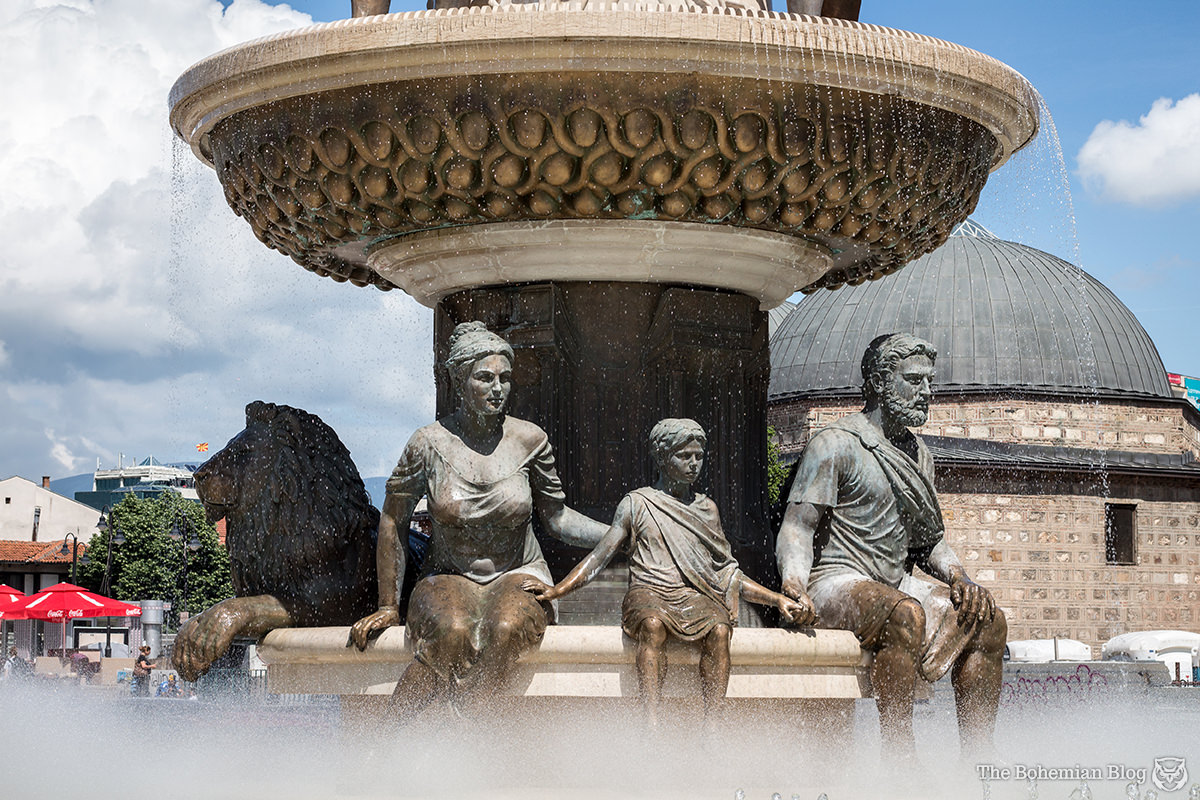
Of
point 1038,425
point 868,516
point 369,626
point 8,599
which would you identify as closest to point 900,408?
point 868,516

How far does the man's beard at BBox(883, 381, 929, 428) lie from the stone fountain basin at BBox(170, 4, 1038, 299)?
0.68 m

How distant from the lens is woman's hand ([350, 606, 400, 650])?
5.28 metres

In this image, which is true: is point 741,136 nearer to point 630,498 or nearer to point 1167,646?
point 630,498

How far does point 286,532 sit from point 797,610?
188cm

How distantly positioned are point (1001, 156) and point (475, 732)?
3.22 m

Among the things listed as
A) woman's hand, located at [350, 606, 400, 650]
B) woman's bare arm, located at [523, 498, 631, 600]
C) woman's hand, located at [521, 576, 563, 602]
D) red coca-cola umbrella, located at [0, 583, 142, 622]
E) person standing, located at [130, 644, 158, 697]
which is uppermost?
woman's bare arm, located at [523, 498, 631, 600]

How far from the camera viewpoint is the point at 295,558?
5.74 m

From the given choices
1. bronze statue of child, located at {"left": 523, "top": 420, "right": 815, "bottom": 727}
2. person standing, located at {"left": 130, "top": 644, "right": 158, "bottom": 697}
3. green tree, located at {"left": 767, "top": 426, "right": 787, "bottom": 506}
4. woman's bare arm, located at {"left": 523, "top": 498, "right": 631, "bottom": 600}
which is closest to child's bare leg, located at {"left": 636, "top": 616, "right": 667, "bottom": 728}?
bronze statue of child, located at {"left": 523, "top": 420, "right": 815, "bottom": 727}

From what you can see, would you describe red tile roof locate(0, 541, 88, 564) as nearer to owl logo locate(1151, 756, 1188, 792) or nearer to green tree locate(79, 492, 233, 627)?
green tree locate(79, 492, 233, 627)

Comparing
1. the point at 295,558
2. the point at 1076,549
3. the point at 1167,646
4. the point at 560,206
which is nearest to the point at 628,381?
the point at 560,206

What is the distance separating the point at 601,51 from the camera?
510cm

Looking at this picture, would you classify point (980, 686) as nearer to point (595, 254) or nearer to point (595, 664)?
point (595, 664)

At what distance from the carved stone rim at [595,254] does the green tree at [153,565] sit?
40.3 meters

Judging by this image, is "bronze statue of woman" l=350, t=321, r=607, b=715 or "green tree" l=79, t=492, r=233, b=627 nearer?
"bronze statue of woman" l=350, t=321, r=607, b=715
